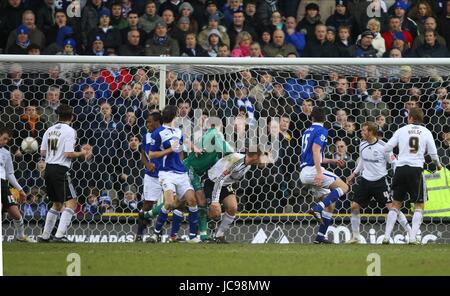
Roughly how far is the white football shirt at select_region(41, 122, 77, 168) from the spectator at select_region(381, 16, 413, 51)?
737cm

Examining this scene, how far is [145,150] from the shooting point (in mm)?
17141

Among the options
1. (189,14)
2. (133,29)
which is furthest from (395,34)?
(133,29)

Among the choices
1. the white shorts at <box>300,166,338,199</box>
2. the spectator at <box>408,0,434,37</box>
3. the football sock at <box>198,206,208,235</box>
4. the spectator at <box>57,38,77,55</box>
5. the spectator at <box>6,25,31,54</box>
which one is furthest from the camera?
the spectator at <box>408,0,434,37</box>

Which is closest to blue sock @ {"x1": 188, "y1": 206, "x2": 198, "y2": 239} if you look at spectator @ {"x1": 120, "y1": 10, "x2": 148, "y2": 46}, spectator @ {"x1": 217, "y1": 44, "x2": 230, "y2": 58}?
spectator @ {"x1": 217, "y1": 44, "x2": 230, "y2": 58}

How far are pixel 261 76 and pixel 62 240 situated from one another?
383 cm

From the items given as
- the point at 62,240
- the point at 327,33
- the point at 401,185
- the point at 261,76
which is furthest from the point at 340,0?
the point at 62,240

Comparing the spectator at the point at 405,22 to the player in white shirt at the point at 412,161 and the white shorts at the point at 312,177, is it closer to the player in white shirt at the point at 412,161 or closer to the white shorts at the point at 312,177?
the player in white shirt at the point at 412,161

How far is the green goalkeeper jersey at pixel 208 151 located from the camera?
56.1ft

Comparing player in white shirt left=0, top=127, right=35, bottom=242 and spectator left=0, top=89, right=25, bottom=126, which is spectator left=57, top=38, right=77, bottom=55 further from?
player in white shirt left=0, top=127, right=35, bottom=242

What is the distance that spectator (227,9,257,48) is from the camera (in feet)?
70.6

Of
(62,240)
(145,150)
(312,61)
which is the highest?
A: (312,61)

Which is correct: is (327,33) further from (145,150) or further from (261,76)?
(145,150)

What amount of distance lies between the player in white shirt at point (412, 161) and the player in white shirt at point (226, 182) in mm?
2058

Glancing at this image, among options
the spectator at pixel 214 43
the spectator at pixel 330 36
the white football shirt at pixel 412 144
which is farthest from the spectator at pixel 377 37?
the white football shirt at pixel 412 144
